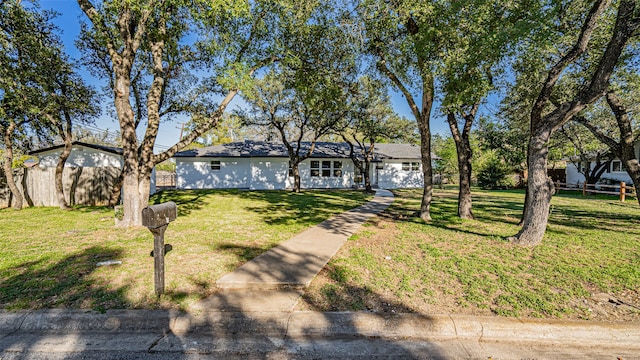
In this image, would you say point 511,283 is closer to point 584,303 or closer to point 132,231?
point 584,303

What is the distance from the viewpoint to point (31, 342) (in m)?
2.66

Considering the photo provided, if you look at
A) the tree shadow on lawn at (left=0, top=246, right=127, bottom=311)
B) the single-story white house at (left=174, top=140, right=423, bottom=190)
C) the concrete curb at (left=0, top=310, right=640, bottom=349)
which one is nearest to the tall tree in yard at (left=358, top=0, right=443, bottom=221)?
the concrete curb at (left=0, top=310, right=640, bottom=349)

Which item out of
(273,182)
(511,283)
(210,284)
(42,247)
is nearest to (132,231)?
(42,247)

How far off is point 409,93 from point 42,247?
9.21m

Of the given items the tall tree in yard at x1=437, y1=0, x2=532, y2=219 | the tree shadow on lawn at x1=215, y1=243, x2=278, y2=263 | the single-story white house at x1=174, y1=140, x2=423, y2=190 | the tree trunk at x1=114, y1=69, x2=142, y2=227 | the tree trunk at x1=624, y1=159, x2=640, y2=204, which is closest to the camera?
the tree shadow on lawn at x1=215, y1=243, x2=278, y2=263

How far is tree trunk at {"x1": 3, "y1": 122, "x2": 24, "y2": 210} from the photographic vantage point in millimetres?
9461

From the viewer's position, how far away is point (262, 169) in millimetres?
21047

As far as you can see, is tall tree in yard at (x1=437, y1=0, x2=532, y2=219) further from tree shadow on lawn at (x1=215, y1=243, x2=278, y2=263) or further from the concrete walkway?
tree shadow on lawn at (x1=215, y1=243, x2=278, y2=263)

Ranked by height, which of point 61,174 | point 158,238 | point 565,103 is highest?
point 565,103

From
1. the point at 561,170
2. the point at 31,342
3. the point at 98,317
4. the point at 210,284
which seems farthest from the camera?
the point at 561,170

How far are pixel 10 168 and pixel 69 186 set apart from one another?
1.85 metres

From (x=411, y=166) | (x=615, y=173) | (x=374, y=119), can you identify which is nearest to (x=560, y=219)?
(x=374, y=119)

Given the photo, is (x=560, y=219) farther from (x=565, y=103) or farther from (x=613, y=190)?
(x=613, y=190)

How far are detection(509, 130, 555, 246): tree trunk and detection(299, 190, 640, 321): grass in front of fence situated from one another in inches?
11.6
